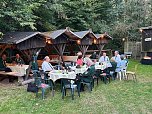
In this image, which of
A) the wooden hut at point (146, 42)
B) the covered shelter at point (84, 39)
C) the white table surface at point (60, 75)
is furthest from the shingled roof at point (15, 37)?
the wooden hut at point (146, 42)

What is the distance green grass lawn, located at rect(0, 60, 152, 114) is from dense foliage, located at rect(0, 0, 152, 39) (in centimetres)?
835

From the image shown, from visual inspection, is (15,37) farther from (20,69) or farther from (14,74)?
(14,74)

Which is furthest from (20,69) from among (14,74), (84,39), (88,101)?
(84,39)

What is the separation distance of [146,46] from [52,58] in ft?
27.8

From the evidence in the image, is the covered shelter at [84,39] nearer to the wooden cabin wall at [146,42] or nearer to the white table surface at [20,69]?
the wooden cabin wall at [146,42]

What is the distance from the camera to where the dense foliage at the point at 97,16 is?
20.2 meters

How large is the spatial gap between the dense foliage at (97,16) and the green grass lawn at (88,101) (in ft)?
27.4

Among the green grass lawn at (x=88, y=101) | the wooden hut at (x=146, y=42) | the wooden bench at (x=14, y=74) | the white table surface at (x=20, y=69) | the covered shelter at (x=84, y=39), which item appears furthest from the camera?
the wooden hut at (x=146, y=42)

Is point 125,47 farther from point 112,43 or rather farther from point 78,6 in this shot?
point 78,6

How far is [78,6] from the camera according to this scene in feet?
78.3

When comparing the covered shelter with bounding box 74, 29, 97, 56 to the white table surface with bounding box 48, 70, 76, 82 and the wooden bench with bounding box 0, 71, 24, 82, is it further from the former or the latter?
the white table surface with bounding box 48, 70, 76, 82

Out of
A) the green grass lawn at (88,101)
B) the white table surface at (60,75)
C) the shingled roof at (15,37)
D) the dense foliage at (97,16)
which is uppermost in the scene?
the dense foliage at (97,16)

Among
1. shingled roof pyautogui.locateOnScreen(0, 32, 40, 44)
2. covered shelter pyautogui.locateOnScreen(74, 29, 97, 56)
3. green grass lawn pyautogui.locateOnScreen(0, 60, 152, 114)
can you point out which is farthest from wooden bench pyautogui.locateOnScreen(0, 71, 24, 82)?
covered shelter pyautogui.locateOnScreen(74, 29, 97, 56)

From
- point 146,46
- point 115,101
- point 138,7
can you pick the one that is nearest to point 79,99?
point 115,101
